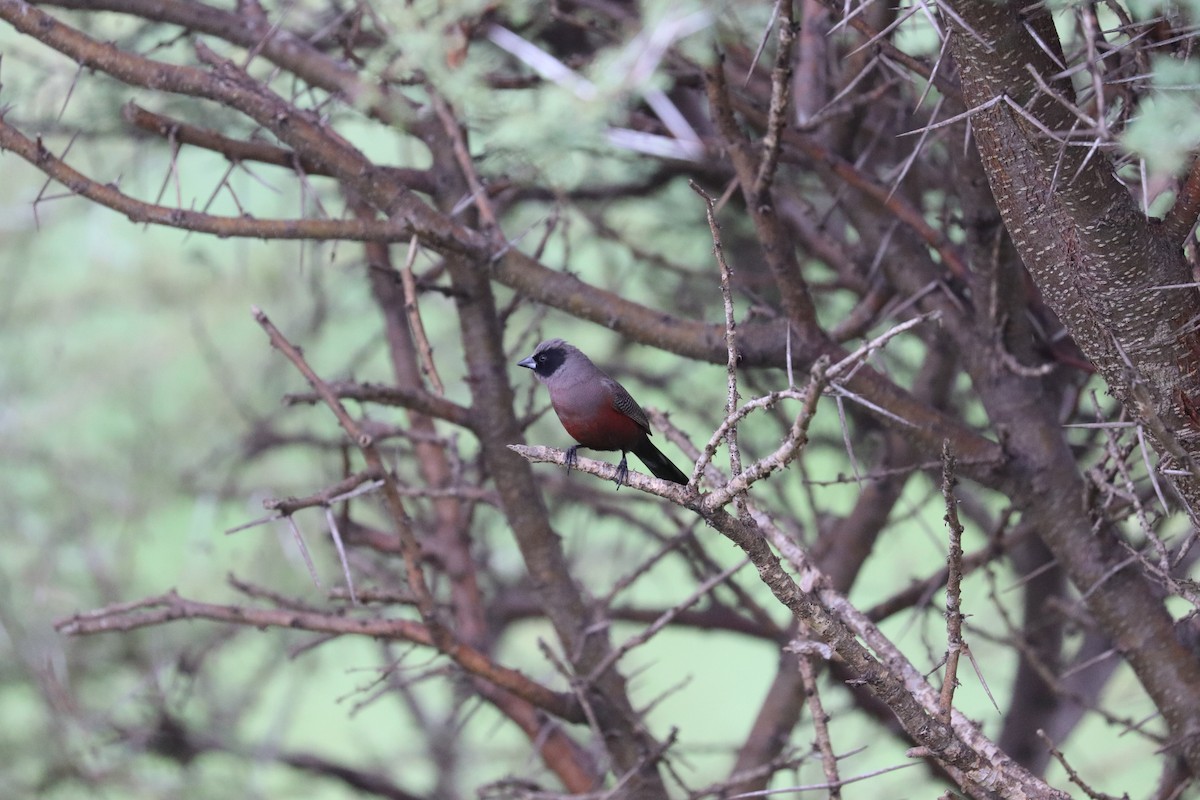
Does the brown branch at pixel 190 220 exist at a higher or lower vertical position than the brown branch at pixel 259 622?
higher

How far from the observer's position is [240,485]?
10.3 m

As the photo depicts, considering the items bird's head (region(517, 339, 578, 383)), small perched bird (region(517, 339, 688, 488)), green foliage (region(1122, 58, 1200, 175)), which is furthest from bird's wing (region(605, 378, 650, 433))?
green foliage (region(1122, 58, 1200, 175))

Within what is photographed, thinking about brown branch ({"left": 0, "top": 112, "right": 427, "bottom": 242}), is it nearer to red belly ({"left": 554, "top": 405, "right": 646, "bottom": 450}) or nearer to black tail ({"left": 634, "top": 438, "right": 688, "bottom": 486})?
red belly ({"left": 554, "top": 405, "right": 646, "bottom": 450})

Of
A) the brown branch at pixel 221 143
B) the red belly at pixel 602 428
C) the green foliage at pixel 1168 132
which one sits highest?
the brown branch at pixel 221 143

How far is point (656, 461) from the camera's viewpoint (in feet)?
18.0

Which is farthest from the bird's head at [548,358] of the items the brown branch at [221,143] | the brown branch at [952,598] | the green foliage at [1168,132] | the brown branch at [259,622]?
the green foliage at [1168,132]

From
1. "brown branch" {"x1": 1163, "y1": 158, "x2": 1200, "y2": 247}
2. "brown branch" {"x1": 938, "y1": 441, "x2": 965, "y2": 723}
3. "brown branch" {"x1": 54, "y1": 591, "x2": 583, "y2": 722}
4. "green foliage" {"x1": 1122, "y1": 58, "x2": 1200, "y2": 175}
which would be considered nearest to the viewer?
"green foliage" {"x1": 1122, "y1": 58, "x2": 1200, "y2": 175}

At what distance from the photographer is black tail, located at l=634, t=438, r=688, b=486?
5.39 meters

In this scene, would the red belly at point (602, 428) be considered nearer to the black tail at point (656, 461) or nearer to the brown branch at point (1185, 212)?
the black tail at point (656, 461)

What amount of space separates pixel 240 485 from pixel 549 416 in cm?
255

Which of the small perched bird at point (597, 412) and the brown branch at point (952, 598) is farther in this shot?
the small perched bird at point (597, 412)

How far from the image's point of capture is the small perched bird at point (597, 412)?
507 cm

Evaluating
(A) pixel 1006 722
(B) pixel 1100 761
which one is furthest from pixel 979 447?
(B) pixel 1100 761

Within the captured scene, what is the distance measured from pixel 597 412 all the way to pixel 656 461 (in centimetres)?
56
